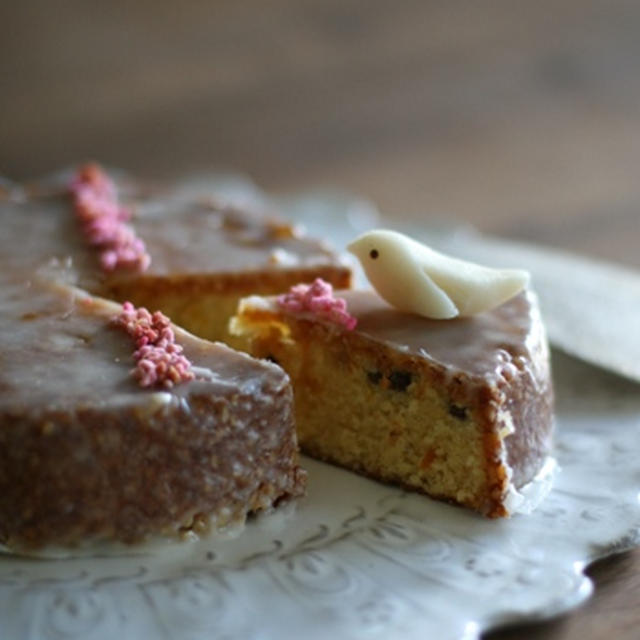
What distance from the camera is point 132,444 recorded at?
2.92 meters

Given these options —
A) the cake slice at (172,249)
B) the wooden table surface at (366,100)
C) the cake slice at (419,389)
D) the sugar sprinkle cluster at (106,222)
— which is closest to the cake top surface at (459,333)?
the cake slice at (419,389)

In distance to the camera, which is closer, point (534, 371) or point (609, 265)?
point (534, 371)

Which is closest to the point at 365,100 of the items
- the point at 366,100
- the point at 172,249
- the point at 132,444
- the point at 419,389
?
the point at 366,100

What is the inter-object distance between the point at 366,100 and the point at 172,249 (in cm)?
280

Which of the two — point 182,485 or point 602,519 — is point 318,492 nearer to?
point 182,485

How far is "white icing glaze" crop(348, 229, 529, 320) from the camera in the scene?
11.1 ft

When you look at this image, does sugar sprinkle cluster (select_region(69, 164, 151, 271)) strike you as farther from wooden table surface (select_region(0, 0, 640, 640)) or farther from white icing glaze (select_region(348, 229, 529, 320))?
wooden table surface (select_region(0, 0, 640, 640))

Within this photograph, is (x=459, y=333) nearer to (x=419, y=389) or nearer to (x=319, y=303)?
(x=419, y=389)

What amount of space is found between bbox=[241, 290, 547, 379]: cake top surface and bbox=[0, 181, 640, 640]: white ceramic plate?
344 millimetres

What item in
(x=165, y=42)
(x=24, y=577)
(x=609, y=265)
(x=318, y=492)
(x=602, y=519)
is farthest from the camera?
(x=165, y=42)

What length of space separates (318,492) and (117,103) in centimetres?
368

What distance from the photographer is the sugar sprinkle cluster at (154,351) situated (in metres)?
3.02

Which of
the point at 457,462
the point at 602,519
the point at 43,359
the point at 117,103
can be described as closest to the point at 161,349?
the point at 43,359

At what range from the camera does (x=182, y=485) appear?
9.80 ft
